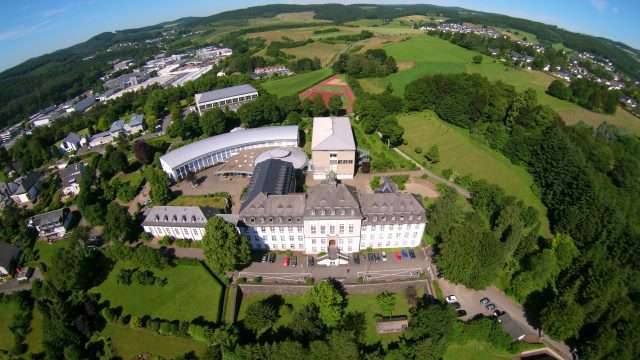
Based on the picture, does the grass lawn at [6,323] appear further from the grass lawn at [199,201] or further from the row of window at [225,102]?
the row of window at [225,102]

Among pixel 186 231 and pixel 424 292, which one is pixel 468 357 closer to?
pixel 424 292

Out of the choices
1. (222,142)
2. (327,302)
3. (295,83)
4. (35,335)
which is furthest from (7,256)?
(295,83)

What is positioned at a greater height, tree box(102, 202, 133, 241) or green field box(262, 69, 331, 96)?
green field box(262, 69, 331, 96)

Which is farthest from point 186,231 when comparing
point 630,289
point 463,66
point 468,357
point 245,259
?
point 463,66

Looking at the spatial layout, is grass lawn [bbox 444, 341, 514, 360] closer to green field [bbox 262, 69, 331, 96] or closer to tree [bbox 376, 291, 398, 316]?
tree [bbox 376, 291, 398, 316]

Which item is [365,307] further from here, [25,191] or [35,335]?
[25,191]

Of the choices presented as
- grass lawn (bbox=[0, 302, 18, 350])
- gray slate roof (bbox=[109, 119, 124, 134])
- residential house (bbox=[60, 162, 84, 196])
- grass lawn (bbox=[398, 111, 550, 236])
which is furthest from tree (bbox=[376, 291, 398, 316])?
gray slate roof (bbox=[109, 119, 124, 134])
